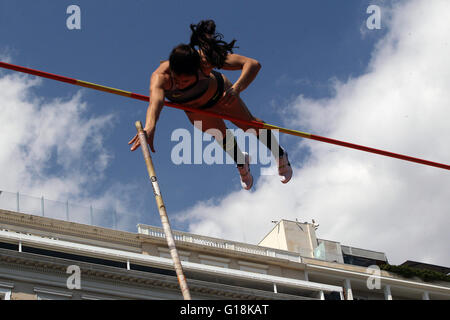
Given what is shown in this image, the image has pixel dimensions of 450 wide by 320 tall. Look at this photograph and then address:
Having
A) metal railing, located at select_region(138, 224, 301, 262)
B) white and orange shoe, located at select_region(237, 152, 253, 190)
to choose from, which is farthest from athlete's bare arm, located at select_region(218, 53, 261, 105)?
metal railing, located at select_region(138, 224, 301, 262)

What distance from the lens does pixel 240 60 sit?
39.8ft

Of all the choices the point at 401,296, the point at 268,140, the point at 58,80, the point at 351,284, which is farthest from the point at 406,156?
the point at 401,296

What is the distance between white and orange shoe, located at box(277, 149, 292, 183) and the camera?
13547mm

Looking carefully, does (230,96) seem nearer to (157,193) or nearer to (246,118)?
(246,118)

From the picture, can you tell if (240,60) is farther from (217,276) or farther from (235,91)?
(217,276)

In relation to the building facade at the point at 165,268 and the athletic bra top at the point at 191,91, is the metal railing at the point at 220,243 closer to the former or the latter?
the building facade at the point at 165,268

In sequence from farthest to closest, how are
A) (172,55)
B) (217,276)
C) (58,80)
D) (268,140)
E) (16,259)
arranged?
1. (217,276)
2. (16,259)
3. (268,140)
4. (58,80)
5. (172,55)

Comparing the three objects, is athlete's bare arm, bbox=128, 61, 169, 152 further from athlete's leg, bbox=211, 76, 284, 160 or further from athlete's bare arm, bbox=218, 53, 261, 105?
athlete's leg, bbox=211, 76, 284, 160

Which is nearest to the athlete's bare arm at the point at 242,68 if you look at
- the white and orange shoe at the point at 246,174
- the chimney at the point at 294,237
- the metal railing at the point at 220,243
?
the white and orange shoe at the point at 246,174

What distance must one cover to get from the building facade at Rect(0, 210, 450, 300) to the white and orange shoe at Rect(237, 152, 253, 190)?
1995 cm

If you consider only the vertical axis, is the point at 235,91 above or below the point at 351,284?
below
